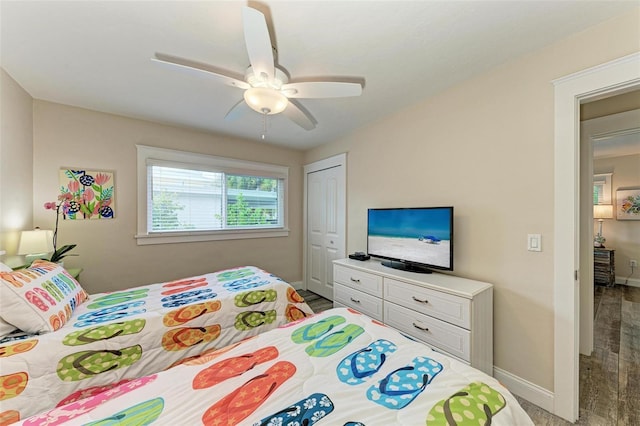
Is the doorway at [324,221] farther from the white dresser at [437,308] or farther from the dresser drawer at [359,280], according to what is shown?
the white dresser at [437,308]

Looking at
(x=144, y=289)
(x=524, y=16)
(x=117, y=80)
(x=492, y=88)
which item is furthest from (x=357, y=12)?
(x=144, y=289)

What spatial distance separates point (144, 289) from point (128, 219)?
110 cm

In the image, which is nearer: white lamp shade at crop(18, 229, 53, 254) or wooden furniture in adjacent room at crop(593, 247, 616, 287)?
white lamp shade at crop(18, 229, 53, 254)

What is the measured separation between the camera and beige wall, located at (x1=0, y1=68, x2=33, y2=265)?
185 centimetres

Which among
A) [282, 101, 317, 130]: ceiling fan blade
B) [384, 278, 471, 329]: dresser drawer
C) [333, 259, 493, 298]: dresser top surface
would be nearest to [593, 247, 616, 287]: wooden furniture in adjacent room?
[333, 259, 493, 298]: dresser top surface

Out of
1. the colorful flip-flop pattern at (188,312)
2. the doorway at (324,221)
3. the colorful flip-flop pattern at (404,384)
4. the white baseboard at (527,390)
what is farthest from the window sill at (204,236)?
the white baseboard at (527,390)

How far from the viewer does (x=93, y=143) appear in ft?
8.54

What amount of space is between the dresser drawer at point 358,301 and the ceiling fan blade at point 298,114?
5.69 feet

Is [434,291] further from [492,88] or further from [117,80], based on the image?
[117,80]

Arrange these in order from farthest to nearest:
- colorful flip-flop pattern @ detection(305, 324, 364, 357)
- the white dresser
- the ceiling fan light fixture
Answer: the white dresser
the ceiling fan light fixture
colorful flip-flop pattern @ detection(305, 324, 364, 357)

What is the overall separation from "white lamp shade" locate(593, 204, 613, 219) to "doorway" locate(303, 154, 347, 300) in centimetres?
495

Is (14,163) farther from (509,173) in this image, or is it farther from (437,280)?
(509,173)

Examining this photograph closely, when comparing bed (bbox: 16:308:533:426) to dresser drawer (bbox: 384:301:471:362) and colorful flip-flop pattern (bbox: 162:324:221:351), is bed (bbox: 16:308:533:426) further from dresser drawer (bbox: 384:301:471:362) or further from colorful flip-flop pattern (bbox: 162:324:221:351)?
dresser drawer (bbox: 384:301:471:362)

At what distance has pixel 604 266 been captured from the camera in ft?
13.3
